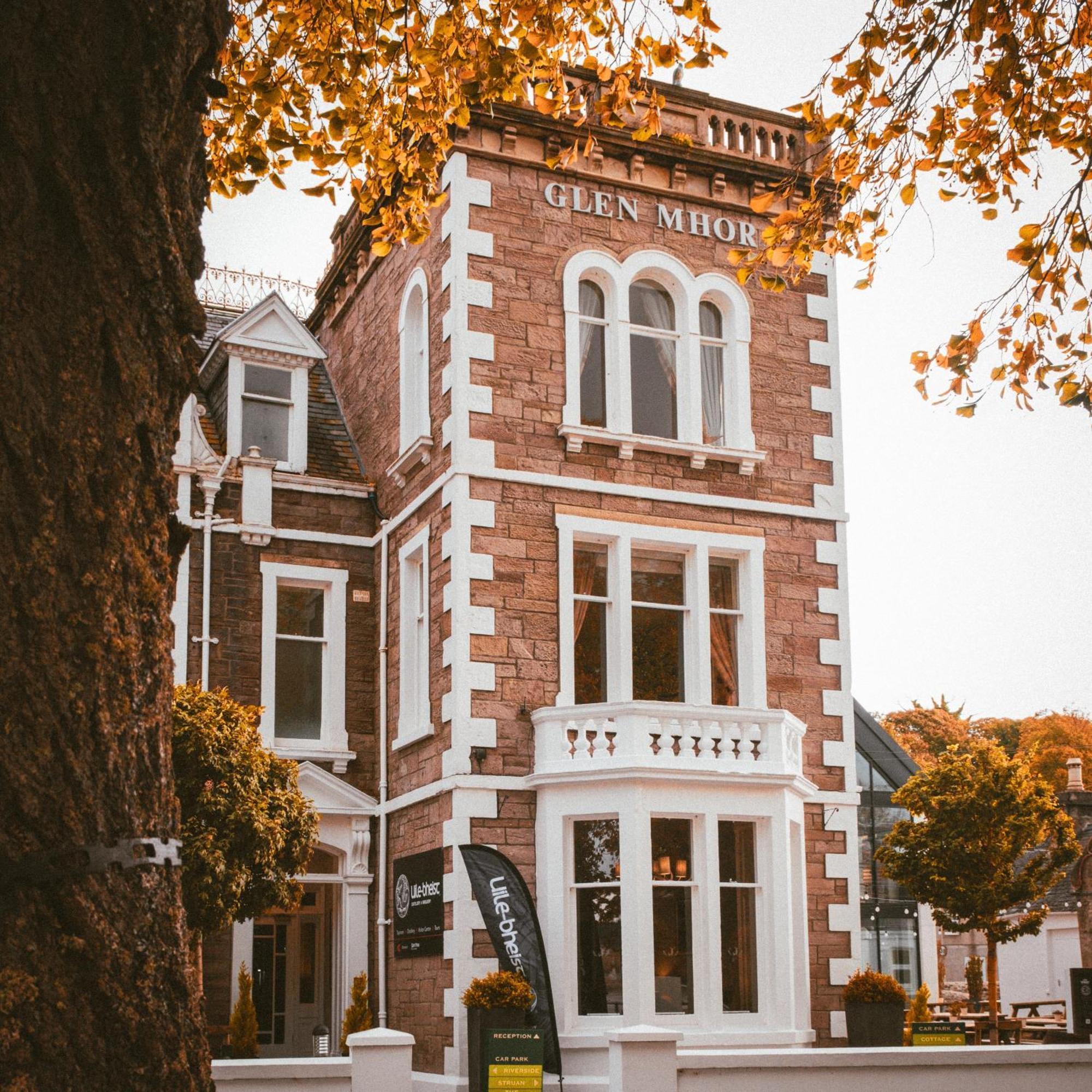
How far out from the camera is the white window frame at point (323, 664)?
18.1 m

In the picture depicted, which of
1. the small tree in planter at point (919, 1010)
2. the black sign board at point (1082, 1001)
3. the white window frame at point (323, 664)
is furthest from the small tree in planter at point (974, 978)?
the white window frame at point (323, 664)

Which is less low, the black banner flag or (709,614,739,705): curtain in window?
(709,614,739,705): curtain in window

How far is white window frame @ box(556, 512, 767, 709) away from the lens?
16.6 meters

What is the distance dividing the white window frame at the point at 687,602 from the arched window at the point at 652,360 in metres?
1.37

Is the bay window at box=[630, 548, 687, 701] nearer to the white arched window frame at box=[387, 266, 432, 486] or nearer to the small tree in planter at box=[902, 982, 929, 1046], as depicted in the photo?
the white arched window frame at box=[387, 266, 432, 486]

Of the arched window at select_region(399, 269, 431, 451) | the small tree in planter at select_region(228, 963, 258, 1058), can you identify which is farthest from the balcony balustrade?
the small tree in planter at select_region(228, 963, 258, 1058)

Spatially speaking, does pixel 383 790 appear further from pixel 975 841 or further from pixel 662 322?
pixel 975 841

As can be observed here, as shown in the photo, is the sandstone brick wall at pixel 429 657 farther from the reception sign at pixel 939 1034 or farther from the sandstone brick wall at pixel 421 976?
the reception sign at pixel 939 1034

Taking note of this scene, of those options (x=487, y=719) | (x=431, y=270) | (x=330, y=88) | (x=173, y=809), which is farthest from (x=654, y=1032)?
(x=431, y=270)

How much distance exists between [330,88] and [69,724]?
6.59 metres

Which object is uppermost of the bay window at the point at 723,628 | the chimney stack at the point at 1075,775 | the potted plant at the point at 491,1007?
the bay window at the point at 723,628

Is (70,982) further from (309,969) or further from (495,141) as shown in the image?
(309,969)

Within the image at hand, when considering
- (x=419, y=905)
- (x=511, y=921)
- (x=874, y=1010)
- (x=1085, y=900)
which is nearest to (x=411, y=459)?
(x=419, y=905)

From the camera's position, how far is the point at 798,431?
18.5 m
